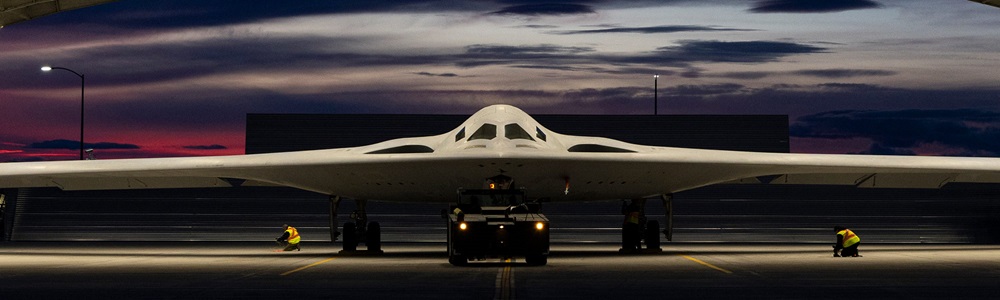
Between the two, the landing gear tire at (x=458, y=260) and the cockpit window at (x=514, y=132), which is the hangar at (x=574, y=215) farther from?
the landing gear tire at (x=458, y=260)

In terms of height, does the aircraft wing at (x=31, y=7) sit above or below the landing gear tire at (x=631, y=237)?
above

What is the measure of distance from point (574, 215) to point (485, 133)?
20.4 meters

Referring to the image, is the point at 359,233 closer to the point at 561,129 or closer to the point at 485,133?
the point at 485,133

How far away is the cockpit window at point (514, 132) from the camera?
77.4 feet

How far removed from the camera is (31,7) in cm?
2502

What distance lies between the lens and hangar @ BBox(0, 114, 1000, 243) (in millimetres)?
42938

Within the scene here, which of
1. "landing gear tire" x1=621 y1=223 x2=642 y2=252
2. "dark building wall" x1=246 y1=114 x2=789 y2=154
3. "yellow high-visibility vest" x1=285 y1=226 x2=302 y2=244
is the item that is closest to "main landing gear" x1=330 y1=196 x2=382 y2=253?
"yellow high-visibility vest" x1=285 y1=226 x2=302 y2=244

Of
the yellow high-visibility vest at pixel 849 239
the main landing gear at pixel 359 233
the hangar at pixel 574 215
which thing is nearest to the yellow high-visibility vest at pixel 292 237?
the main landing gear at pixel 359 233

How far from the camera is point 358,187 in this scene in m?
26.0

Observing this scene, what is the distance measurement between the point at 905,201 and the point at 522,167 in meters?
24.7

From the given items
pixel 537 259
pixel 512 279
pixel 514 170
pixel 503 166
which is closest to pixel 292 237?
pixel 514 170

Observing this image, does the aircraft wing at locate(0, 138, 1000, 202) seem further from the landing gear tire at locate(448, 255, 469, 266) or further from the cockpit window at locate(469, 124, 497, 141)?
the landing gear tire at locate(448, 255, 469, 266)

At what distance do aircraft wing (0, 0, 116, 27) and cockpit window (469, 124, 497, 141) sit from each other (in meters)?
7.56

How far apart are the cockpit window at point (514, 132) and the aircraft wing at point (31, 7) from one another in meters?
8.09
